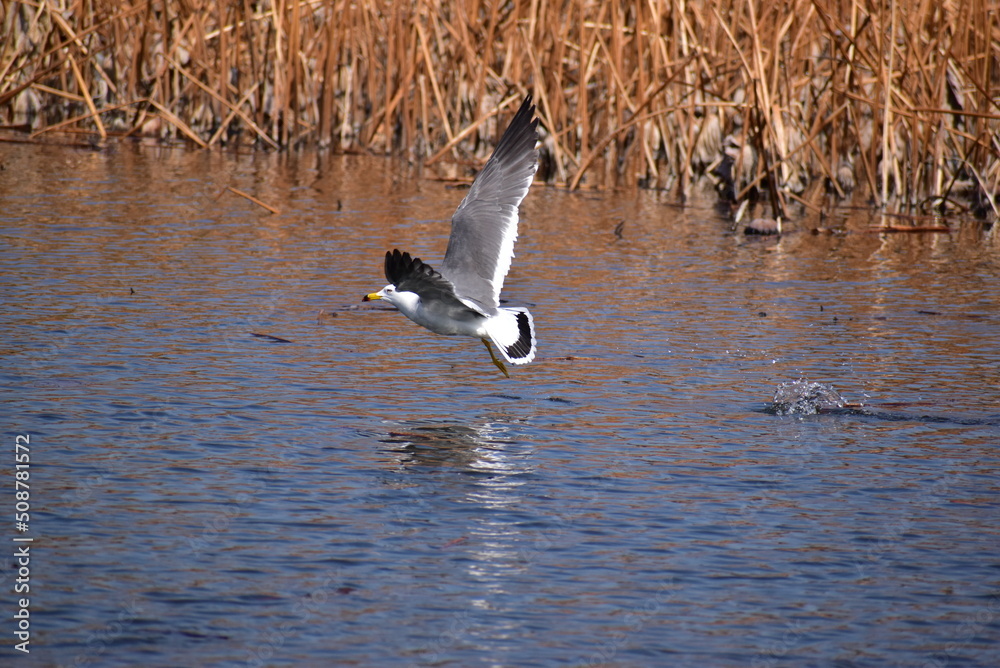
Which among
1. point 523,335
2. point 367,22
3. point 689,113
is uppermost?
point 367,22

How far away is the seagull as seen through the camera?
6.05 metres

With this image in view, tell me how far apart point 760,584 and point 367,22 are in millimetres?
10518

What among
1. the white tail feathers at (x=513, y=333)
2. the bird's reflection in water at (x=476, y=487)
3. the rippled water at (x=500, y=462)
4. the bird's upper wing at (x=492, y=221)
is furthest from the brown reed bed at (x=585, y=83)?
the bird's reflection in water at (x=476, y=487)

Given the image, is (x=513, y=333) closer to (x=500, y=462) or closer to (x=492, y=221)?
(x=492, y=221)

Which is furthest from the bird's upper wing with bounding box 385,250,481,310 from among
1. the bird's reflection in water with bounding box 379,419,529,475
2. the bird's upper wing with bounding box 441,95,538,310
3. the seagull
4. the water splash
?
the water splash

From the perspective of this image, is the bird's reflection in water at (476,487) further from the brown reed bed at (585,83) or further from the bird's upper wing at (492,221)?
Result: the brown reed bed at (585,83)

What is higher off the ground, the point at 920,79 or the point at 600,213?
the point at 920,79

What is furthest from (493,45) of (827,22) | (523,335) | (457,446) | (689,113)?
(457,446)

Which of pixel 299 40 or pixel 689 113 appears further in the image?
pixel 299 40

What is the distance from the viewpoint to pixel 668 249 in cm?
1014

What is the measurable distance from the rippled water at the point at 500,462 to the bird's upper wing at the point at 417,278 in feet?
1.46

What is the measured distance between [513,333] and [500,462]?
4.01ft

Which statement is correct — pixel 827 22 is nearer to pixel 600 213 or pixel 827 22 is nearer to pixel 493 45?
pixel 600 213

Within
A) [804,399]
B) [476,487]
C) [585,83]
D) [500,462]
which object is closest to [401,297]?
[500,462]
